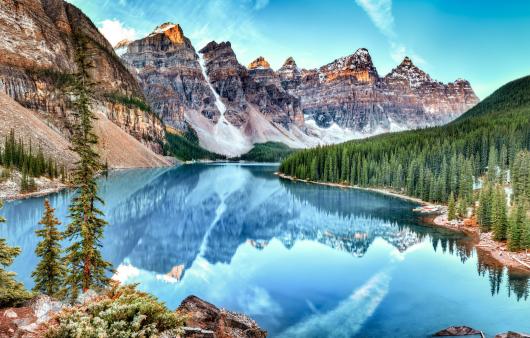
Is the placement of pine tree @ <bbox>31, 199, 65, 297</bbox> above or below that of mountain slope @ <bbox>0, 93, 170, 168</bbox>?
below

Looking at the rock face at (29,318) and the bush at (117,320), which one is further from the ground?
the bush at (117,320)

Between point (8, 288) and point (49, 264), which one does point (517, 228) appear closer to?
point (49, 264)

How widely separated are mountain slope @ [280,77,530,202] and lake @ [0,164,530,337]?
14.9 m

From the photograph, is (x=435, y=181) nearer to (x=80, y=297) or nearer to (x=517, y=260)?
(x=517, y=260)

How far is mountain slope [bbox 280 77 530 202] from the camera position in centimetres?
8184

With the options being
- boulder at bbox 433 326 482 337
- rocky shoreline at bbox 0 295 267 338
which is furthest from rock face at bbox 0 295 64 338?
boulder at bbox 433 326 482 337

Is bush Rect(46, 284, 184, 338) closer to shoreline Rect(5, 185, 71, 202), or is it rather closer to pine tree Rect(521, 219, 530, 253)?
pine tree Rect(521, 219, 530, 253)

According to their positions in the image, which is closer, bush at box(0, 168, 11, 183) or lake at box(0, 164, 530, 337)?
lake at box(0, 164, 530, 337)

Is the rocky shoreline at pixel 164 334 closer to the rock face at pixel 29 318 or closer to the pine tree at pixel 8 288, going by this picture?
the rock face at pixel 29 318

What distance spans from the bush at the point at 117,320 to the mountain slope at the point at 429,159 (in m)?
71.6

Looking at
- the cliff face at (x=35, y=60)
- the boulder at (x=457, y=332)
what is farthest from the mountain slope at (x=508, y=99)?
the cliff face at (x=35, y=60)

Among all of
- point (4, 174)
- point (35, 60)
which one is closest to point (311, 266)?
point (4, 174)

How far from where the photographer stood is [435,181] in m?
81.1

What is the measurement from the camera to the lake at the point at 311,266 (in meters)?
26.2
